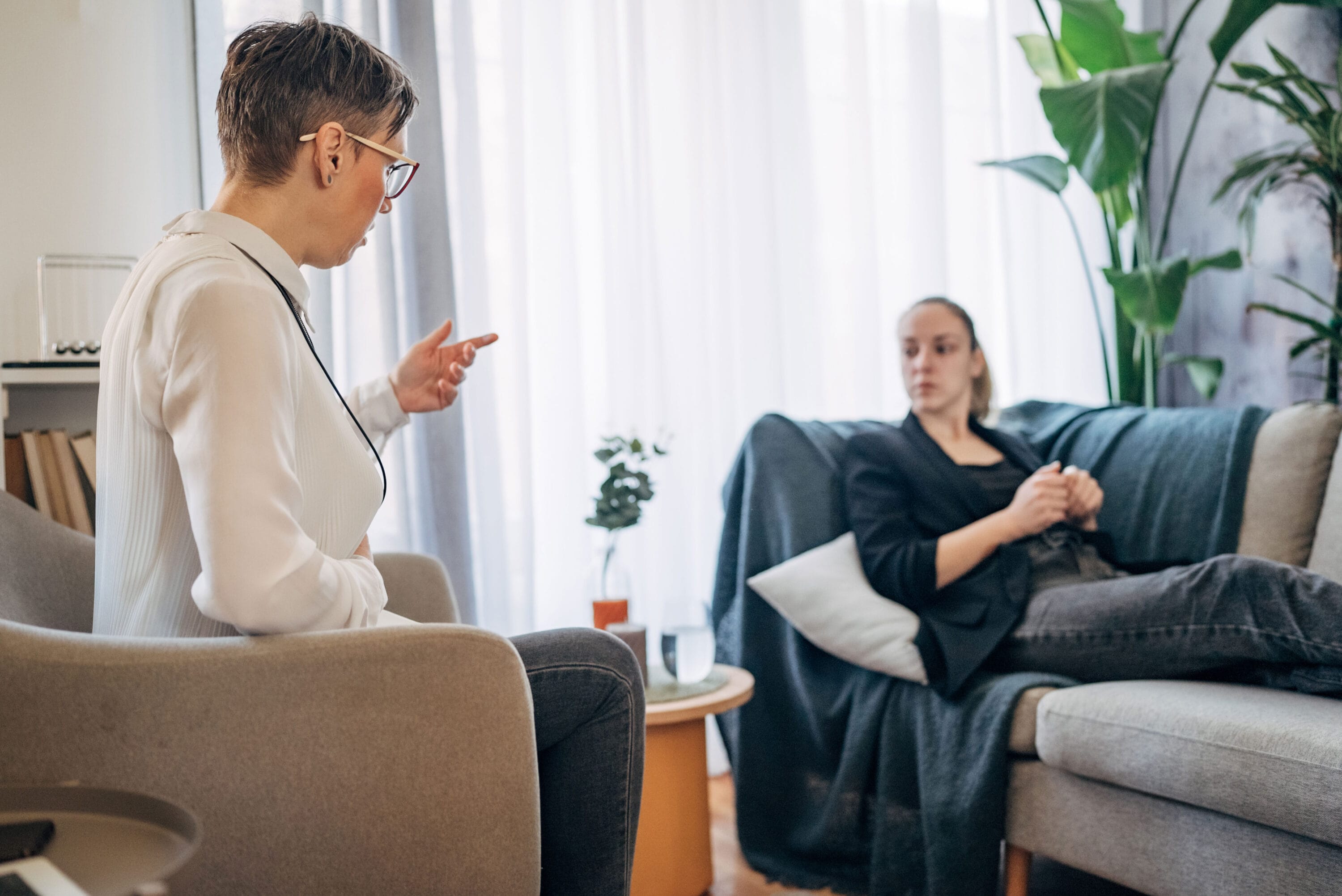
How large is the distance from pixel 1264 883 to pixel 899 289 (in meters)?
1.92

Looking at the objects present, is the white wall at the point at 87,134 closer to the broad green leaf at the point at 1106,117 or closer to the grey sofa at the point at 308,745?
the grey sofa at the point at 308,745

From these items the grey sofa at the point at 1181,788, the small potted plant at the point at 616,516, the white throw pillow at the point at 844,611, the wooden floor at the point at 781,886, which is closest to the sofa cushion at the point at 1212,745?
the grey sofa at the point at 1181,788

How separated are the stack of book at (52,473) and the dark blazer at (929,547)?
1366 mm

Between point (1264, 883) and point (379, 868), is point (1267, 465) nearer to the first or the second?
point (1264, 883)

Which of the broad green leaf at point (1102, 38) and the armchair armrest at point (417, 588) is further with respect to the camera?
the broad green leaf at point (1102, 38)

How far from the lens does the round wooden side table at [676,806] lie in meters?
1.70

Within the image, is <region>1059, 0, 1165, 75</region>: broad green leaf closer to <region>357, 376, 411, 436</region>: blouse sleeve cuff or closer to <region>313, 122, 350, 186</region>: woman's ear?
<region>357, 376, 411, 436</region>: blouse sleeve cuff

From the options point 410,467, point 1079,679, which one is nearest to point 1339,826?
point 1079,679

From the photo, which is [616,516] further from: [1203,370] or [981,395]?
[1203,370]

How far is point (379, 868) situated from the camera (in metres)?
0.82

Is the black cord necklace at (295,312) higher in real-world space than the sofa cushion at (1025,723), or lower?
higher

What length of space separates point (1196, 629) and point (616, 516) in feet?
3.20

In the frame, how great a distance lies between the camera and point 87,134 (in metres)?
1.92

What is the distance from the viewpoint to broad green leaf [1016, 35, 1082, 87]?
2729 mm
